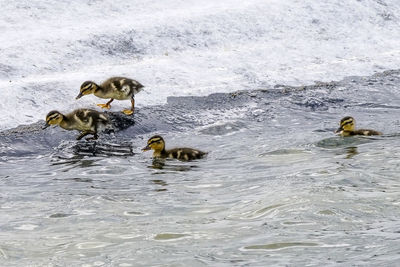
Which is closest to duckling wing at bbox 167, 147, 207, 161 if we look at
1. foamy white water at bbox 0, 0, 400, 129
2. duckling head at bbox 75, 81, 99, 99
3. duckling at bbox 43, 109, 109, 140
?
duckling at bbox 43, 109, 109, 140

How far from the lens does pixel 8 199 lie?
7.87 metres

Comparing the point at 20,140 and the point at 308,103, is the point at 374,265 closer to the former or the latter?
the point at 20,140

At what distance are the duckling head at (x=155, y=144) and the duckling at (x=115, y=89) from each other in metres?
1.33

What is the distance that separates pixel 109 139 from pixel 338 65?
474 cm

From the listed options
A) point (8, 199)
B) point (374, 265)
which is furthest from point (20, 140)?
point (374, 265)

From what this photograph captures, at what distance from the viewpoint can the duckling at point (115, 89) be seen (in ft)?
35.1

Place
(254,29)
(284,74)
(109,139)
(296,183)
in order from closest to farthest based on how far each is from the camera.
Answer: (296,183) < (109,139) < (284,74) < (254,29)

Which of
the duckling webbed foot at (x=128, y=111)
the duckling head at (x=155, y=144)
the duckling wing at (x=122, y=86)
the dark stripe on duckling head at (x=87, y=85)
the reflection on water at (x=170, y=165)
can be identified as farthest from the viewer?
the duckling webbed foot at (x=128, y=111)

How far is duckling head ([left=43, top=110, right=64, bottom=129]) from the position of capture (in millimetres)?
9852

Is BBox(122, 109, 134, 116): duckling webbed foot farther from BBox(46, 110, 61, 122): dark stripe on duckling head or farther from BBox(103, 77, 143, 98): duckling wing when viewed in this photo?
Answer: BBox(46, 110, 61, 122): dark stripe on duckling head

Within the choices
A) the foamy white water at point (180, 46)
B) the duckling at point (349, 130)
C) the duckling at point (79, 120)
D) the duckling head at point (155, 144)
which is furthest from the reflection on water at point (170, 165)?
the duckling at point (349, 130)

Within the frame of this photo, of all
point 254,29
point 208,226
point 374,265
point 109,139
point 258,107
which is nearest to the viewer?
point 374,265

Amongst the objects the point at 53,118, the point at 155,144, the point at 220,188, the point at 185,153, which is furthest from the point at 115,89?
the point at 220,188

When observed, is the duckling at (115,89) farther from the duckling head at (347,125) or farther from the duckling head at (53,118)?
the duckling head at (347,125)
